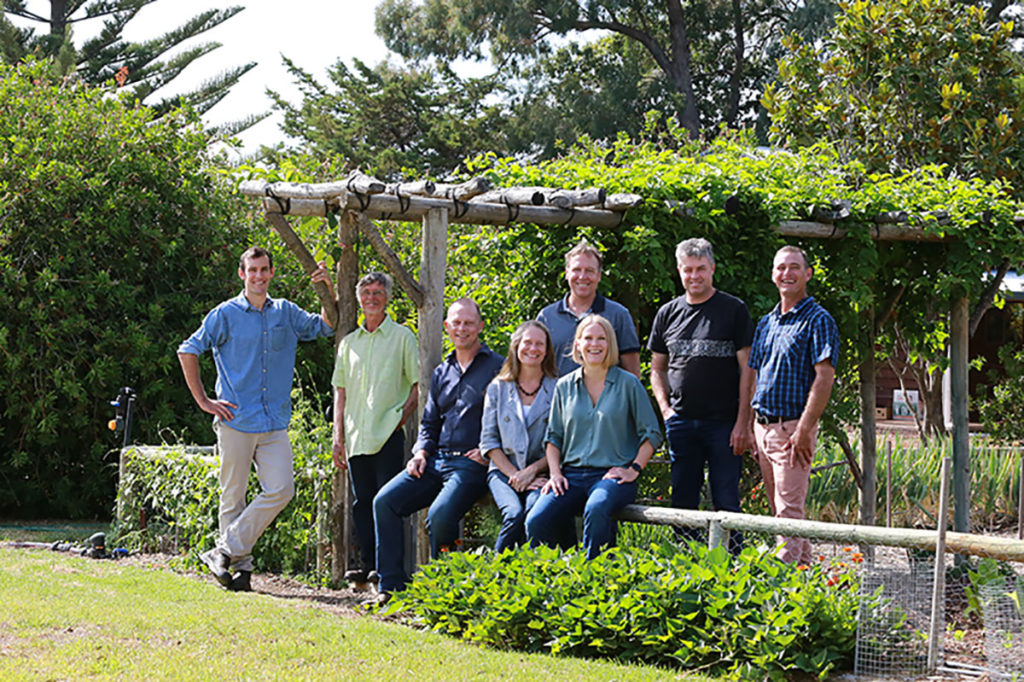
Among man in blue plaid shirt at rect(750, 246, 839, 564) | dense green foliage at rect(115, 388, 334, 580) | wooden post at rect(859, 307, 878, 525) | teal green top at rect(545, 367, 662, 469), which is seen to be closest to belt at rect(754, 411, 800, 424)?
man in blue plaid shirt at rect(750, 246, 839, 564)


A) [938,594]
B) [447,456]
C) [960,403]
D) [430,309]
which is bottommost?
[938,594]

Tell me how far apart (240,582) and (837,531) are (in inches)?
132

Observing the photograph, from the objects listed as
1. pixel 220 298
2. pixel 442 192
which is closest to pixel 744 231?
pixel 442 192

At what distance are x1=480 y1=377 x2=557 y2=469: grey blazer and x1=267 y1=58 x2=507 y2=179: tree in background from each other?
18.0 metres

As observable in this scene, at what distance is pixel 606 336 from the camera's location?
5.60 metres

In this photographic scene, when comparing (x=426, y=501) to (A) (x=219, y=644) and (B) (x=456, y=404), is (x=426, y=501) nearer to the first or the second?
(B) (x=456, y=404)

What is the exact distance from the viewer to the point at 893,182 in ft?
24.9

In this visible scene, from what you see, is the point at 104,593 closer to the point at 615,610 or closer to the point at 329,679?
the point at 329,679

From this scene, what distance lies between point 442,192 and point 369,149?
1869cm

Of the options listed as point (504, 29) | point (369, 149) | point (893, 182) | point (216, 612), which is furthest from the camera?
point (369, 149)

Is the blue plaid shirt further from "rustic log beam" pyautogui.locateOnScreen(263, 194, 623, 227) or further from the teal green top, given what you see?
"rustic log beam" pyautogui.locateOnScreen(263, 194, 623, 227)

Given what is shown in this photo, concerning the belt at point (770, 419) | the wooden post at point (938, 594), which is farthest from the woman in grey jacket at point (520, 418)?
the wooden post at point (938, 594)

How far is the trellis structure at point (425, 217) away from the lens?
20.6ft

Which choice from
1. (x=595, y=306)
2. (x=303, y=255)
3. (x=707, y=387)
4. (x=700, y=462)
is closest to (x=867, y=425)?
(x=700, y=462)
